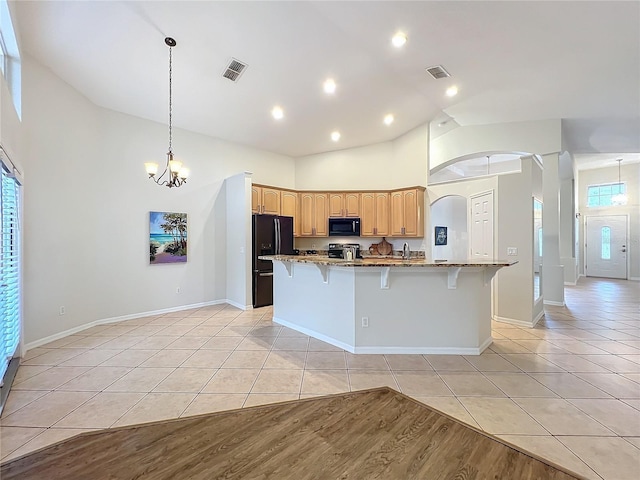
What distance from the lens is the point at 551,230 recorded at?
5.82m

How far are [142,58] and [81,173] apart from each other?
1977 mm

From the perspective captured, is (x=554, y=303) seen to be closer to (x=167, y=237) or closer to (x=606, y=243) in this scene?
(x=606, y=243)

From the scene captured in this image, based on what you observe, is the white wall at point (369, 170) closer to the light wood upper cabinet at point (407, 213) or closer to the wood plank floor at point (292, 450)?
the light wood upper cabinet at point (407, 213)

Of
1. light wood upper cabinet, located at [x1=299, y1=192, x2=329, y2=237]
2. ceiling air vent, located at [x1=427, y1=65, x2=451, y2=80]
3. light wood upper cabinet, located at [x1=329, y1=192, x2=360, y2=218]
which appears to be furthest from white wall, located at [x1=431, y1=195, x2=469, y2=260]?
ceiling air vent, located at [x1=427, y1=65, x2=451, y2=80]

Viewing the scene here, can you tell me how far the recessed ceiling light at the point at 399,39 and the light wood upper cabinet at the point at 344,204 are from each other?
359cm

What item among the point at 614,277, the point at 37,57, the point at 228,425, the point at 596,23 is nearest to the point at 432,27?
the point at 596,23

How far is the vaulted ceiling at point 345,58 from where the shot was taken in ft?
10.2

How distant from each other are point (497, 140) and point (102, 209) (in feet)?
24.5

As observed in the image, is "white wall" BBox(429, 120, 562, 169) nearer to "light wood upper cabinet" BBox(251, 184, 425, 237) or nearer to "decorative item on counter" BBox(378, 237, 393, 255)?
"light wood upper cabinet" BBox(251, 184, 425, 237)

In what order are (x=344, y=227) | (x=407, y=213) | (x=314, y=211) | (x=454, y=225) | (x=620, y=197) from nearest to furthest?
1. (x=407, y=213)
2. (x=344, y=227)
3. (x=314, y=211)
4. (x=454, y=225)
5. (x=620, y=197)

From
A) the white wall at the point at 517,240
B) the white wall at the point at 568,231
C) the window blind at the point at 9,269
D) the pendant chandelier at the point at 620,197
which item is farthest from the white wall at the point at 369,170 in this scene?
the pendant chandelier at the point at 620,197

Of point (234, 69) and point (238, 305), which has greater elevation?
point (234, 69)

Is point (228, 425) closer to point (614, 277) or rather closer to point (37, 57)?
point (37, 57)

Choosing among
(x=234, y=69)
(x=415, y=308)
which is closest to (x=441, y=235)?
(x=415, y=308)
